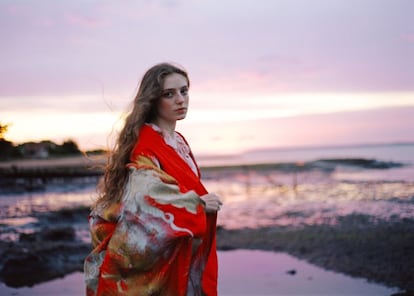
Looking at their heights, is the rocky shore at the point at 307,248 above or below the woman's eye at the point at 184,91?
below

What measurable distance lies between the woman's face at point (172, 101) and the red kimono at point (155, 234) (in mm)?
134

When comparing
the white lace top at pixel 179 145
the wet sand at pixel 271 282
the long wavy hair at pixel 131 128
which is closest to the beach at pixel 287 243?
the wet sand at pixel 271 282

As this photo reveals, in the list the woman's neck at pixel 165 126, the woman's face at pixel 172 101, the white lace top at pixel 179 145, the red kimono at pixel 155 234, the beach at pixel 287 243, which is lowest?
the beach at pixel 287 243

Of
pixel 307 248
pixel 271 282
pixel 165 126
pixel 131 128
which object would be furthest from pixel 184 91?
pixel 307 248

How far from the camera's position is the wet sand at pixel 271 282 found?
255 inches

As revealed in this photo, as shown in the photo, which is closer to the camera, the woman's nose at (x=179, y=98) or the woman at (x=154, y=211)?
the woman at (x=154, y=211)

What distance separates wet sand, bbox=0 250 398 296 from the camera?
255 inches

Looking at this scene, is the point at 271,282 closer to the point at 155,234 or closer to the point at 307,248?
the point at 307,248

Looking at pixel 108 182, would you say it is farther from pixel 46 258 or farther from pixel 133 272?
pixel 46 258

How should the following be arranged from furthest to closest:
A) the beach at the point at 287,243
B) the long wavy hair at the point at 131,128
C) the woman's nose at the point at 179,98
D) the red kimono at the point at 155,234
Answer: the beach at the point at 287,243
the woman's nose at the point at 179,98
the long wavy hair at the point at 131,128
the red kimono at the point at 155,234

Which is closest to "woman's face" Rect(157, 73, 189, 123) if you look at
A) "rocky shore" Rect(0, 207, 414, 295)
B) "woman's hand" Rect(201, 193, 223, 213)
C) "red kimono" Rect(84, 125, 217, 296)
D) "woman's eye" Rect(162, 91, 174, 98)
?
"woman's eye" Rect(162, 91, 174, 98)

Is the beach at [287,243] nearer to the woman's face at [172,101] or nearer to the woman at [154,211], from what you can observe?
the woman at [154,211]

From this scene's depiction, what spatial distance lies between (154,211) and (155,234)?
108 millimetres

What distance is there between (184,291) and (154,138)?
0.79 metres
